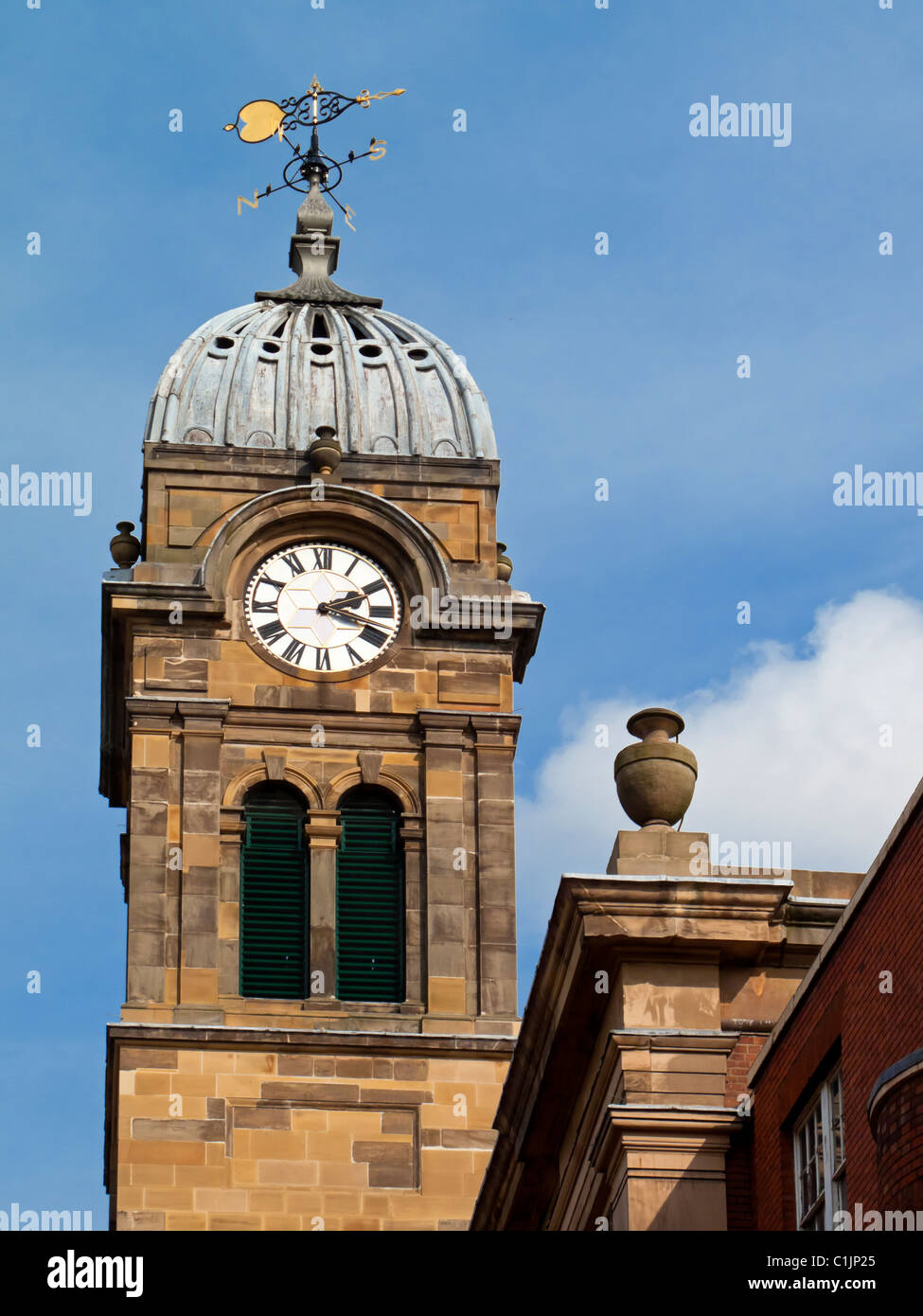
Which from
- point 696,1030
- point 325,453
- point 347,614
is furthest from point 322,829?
point 696,1030

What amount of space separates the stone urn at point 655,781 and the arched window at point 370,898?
16167 mm

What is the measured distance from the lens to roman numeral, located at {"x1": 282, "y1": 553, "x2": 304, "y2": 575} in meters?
49.5

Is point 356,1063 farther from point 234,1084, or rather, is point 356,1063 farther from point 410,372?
point 410,372

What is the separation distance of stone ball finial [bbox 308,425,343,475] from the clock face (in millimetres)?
1113

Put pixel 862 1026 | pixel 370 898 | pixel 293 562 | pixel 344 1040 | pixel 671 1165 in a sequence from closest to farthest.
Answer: pixel 862 1026
pixel 671 1165
pixel 344 1040
pixel 370 898
pixel 293 562

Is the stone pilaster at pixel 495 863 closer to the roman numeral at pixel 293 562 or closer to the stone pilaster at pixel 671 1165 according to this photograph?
the roman numeral at pixel 293 562

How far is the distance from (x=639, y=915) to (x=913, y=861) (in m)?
5.30

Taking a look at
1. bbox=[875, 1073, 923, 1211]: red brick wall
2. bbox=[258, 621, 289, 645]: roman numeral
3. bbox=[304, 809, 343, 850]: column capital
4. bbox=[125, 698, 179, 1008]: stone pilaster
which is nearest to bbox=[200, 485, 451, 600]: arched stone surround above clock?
bbox=[258, 621, 289, 645]: roman numeral

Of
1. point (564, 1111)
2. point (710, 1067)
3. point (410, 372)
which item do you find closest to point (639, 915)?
point (710, 1067)

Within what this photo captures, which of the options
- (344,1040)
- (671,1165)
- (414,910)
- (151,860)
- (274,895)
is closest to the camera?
(671,1165)

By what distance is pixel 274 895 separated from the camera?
47.6 m

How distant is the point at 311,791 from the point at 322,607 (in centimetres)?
274

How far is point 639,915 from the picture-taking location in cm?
2956

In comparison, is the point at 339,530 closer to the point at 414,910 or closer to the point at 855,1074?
the point at 414,910
